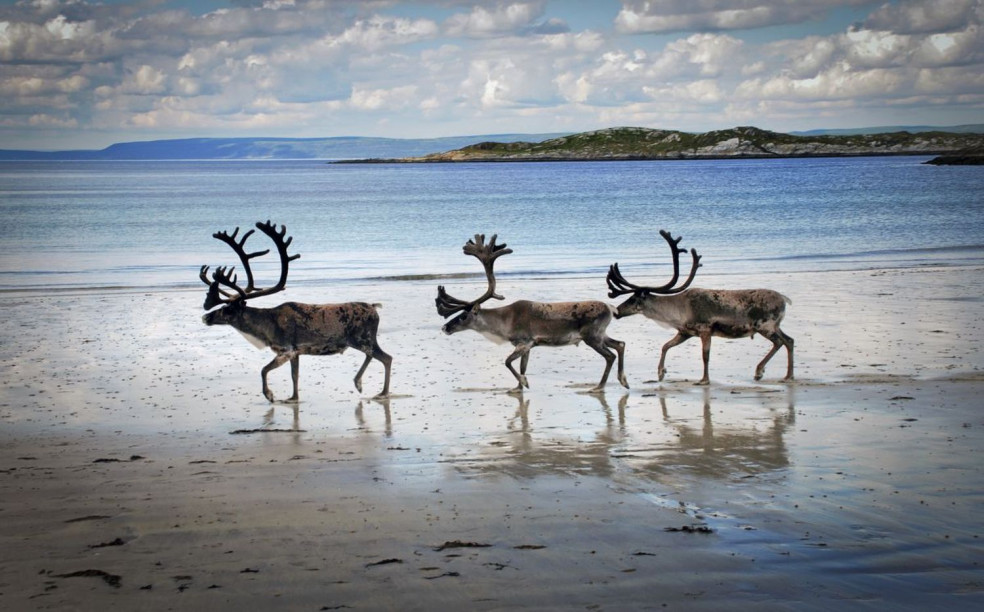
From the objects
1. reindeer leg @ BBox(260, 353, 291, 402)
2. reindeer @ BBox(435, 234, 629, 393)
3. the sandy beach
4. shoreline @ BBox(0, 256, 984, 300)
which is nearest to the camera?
the sandy beach

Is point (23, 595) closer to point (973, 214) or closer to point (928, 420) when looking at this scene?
point (928, 420)

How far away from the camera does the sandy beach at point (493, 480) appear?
5797mm

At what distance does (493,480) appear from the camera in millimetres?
8062

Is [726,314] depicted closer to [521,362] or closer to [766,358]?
[766,358]

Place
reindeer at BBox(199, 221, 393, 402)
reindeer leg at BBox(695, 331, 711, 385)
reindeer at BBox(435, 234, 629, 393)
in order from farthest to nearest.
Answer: reindeer at BBox(435, 234, 629, 393) → reindeer at BBox(199, 221, 393, 402) → reindeer leg at BBox(695, 331, 711, 385)

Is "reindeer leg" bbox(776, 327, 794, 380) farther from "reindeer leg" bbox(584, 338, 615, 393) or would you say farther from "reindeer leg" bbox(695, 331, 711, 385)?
"reindeer leg" bbox(584, 338, 615, 393)

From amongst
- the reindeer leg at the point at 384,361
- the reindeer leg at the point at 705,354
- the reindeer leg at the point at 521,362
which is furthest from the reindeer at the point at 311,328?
the reindeer leg at the point at 705,354

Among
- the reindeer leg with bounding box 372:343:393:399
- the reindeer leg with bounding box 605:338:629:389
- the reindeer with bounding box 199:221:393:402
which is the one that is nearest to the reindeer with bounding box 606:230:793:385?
the reindeer leg with bounding box 605:338:629:389

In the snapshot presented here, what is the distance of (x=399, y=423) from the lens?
1045 cm

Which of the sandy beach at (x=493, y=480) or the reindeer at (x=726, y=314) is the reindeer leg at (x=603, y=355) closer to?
the sandy beach at (x=493, y=480)

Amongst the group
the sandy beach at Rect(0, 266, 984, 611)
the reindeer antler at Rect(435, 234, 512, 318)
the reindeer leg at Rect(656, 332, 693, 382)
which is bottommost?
the sandy beach at Rect(0, 266, 984, 611)

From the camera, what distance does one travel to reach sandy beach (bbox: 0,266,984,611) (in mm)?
5797

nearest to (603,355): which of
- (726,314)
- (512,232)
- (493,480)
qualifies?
(726,314)

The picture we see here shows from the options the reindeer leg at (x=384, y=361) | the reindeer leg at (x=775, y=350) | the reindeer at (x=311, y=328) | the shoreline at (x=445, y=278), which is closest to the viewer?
the reindeer leg at (x=384, y=361)
